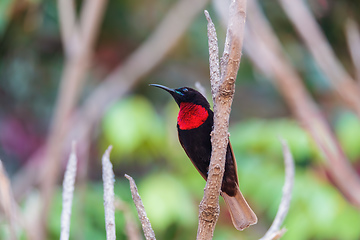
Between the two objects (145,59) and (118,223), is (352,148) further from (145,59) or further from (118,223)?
(118,223)

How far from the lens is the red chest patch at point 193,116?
7.16 ft

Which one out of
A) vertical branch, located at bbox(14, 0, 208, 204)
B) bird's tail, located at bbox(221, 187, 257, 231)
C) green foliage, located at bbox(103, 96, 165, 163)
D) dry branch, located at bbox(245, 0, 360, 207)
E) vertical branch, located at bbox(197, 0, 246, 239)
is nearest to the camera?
vertical branch, located at bbox(197, 0, 246, 239)

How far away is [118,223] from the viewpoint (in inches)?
151

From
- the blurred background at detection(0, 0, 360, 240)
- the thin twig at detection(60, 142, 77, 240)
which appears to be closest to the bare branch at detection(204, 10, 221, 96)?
the thin twig at detection(60, 142, 77, 240)

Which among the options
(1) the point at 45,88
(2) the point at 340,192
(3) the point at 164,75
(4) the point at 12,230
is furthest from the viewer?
(3) the point at 164,75

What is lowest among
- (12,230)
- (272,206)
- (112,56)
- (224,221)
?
(224,221)

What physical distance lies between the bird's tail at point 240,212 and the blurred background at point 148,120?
0.54m

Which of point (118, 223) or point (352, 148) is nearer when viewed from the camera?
point (352, 148)

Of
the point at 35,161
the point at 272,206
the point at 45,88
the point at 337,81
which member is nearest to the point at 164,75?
the point at 45,88

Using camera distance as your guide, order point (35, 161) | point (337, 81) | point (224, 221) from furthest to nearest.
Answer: point (35, 161)
point (224, 221)
point (337, 81)

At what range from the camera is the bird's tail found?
7.00ft

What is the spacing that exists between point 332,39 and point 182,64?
5.65 ft

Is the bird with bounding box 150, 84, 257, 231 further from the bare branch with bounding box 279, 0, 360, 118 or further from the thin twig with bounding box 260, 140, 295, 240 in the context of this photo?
the bare branch with bounding box 279, 0, 360, 118

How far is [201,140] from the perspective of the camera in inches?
85.4
